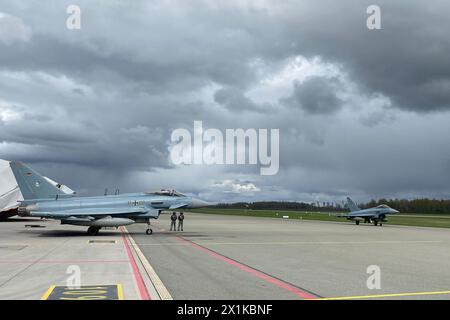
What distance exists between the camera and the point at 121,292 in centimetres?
873

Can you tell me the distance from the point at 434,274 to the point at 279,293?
6.21m

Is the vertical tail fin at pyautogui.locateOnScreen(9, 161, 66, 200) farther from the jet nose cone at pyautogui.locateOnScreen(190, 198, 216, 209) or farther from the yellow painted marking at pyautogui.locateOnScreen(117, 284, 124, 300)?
the yellow painted marking at pyautogui.locateOnScreen(117, 284, 124, 300)

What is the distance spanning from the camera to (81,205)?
26.0 m

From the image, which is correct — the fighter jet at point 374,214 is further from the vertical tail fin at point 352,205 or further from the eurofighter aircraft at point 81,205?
the eurofighter aircraft at point 81,205

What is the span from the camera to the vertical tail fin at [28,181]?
26.0m

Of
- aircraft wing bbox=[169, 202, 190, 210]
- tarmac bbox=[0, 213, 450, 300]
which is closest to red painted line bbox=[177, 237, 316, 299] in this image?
tarmac bbox=[0, 213, 450, 300]

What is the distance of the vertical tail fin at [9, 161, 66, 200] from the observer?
2602cm

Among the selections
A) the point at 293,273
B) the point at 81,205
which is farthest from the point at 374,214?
the point at 293,273

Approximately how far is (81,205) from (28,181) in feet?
12.2

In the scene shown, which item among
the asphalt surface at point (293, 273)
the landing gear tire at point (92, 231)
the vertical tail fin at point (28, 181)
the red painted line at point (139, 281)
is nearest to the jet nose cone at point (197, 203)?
the landing gear tire at point (92, 231)

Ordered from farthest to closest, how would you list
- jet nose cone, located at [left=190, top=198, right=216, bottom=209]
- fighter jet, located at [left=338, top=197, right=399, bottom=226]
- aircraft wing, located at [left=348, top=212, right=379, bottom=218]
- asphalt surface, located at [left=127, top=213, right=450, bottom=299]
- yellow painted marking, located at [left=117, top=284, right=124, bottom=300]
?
aircraft wing, located at [left=348, top=212, right=379, bottom=218] → fighter jet, located at [left=338, top=197, right=399, bottom=226] → jet nose cone, located at [left=190, top=198, right=216, bottom=209] → asphalt surface, located at [left=127, top=213, right=450, bottom=299] → yellow painted marking, located at [left=117, top=284, right=124, bottom=300]

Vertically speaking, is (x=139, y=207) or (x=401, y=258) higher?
(x=139, y=207)
